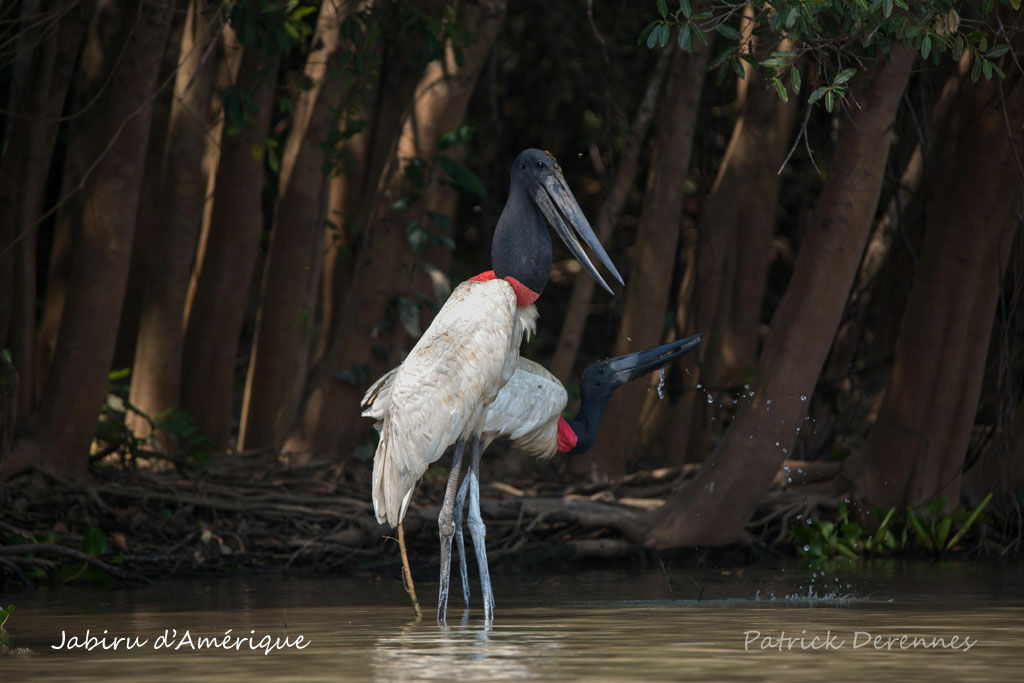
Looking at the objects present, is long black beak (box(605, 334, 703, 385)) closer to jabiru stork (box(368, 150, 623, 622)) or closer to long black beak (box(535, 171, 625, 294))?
long black beak (box(535, 171, 625, 294))

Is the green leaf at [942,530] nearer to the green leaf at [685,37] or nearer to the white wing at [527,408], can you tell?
the white wing at [527,408]

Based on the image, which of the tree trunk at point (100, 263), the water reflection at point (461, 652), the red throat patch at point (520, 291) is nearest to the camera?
the water reflection at point (461, 652)

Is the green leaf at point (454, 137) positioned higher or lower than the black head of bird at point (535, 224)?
higher

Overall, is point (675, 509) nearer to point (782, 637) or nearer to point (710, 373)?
point (710, 373)

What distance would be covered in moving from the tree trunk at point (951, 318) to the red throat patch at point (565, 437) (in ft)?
8.23

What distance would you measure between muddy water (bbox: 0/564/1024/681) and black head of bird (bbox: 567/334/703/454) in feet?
2.83

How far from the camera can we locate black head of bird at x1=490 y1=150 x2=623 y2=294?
664cm

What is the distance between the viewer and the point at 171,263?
1000cm

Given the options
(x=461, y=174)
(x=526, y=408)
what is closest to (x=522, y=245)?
(x=526, y=408)

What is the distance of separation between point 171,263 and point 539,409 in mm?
3899

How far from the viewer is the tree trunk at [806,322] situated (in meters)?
8.05

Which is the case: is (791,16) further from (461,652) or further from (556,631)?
(461,652)

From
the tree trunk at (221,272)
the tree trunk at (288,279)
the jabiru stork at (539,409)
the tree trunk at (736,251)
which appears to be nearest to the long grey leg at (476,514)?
the jabiru stork at (539,409)

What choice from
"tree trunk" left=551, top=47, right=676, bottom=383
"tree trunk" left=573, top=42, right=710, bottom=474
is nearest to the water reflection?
"tree trunk" left=573, top=42, right=710, bottom=474
